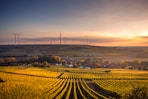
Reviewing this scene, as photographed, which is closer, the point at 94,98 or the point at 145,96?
the point at 145,96

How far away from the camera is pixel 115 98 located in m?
40.8

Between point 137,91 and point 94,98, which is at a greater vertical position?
point 137,91

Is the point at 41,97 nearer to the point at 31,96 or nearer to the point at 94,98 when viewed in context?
the point at 31,96

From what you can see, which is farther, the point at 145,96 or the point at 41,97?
the point at 41,97

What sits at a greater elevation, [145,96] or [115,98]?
[145,96]

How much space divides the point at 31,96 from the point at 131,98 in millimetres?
13591

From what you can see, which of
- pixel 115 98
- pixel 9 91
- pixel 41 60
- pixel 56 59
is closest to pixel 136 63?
pixel 56 59

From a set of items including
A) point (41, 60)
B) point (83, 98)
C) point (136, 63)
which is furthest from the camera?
point (136, 63)

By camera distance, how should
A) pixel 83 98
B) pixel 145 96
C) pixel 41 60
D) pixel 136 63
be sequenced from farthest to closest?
pixel 136 63 < pixel 41 60 < pixel 83 98 < pixel 145 96

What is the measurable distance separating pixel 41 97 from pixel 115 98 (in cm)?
1270

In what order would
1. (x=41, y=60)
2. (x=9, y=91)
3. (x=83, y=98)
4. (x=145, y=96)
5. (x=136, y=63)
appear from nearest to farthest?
(x=145, y=96) → (x=9, y=91) → (x=83, y=98) → (x=41, y=60) → (x=136, y=63)

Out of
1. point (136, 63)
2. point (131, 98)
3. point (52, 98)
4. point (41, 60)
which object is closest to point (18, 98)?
point (52, 98)

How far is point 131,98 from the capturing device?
31.2 m

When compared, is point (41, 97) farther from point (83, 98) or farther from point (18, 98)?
point (83, 98)
